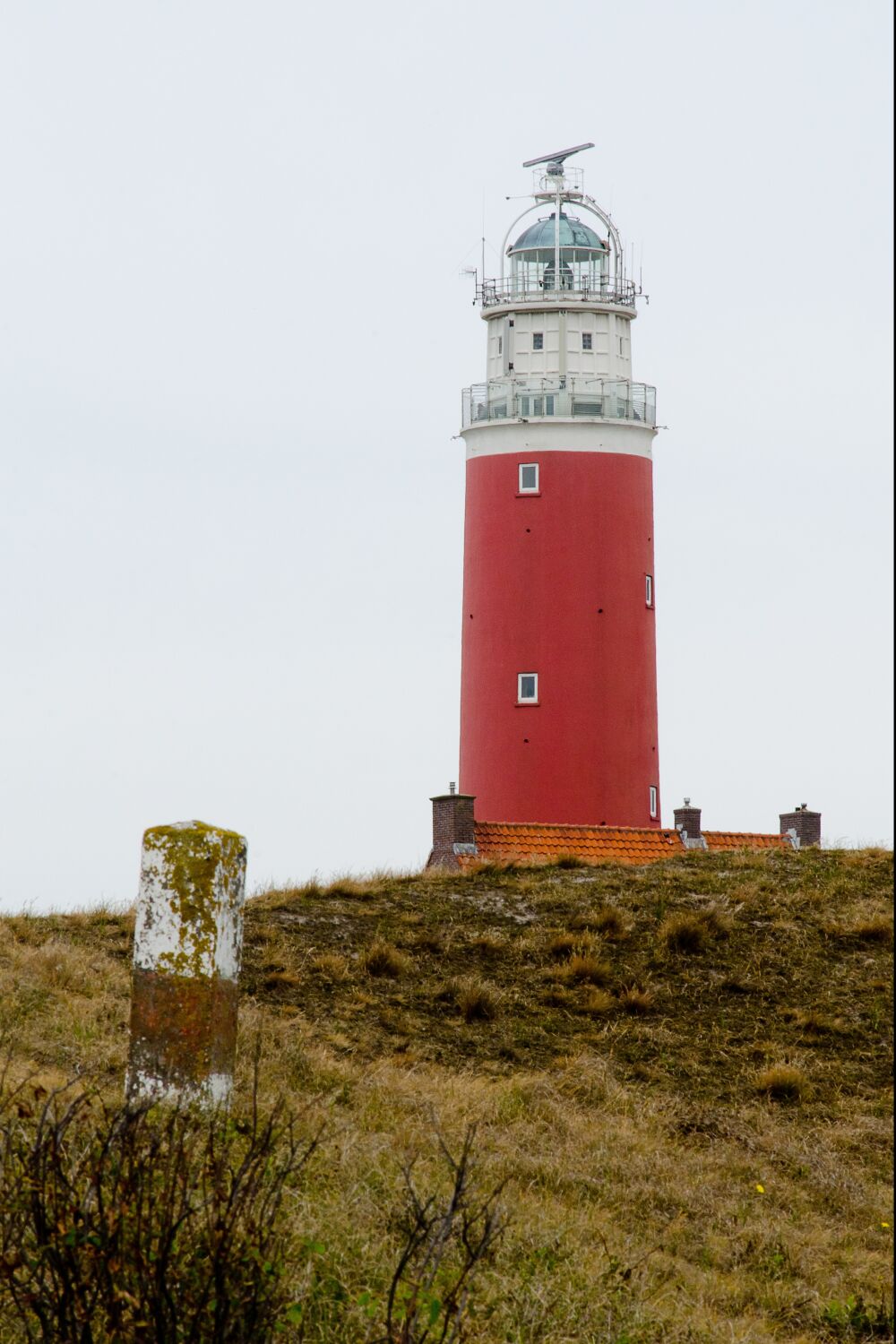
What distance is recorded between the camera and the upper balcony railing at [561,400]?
37.5 m

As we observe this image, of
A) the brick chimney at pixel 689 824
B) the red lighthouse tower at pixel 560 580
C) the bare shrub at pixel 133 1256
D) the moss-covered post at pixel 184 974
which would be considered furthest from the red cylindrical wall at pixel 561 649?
the bare shrub at pixel 133 1256

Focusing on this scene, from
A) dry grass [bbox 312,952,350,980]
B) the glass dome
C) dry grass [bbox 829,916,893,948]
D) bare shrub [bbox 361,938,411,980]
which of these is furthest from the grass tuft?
the glass dome

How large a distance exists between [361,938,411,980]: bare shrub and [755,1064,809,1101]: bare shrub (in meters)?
3.61

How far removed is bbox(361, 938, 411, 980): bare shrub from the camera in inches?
635

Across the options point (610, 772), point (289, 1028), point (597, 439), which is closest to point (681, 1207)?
point (289, 1028)

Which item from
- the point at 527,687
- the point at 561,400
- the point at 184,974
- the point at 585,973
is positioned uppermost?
the point at 561,400

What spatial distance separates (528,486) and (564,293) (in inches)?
202

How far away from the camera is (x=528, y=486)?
121ft

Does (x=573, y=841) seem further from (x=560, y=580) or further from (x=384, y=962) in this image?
(x=384, y=962)

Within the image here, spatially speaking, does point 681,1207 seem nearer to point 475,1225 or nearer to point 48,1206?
point 475,1225

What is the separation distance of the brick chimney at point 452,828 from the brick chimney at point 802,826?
8.22 m

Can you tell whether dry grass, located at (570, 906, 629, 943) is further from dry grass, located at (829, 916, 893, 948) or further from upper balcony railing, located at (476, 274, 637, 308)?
upper balcony railing, located at (476, 274, 637, 308)

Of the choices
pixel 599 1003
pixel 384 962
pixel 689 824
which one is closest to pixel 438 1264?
pixel 599 1003

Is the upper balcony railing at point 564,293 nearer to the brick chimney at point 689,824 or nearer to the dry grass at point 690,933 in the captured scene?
the brick chimney at point 689,824
